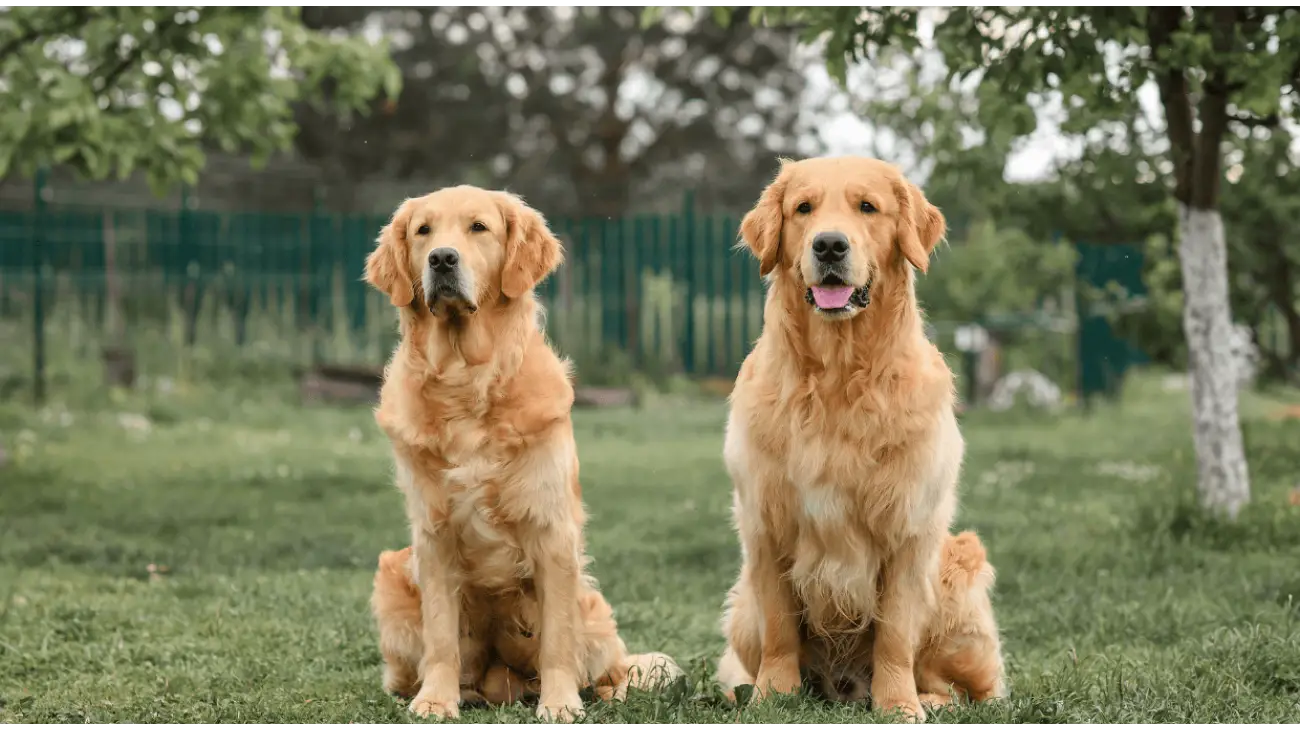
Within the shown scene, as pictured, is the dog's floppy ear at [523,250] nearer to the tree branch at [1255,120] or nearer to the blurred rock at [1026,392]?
the tree branch at [1255,120]

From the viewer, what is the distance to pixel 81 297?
1496 centimetres

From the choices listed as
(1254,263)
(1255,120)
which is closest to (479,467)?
(1255,120)

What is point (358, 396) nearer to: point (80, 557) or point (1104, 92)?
point (80, 557)

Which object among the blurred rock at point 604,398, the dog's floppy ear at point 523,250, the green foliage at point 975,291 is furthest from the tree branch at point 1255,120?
the blurred rock at point 604,398

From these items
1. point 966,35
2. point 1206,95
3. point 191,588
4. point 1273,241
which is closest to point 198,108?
point 191,588

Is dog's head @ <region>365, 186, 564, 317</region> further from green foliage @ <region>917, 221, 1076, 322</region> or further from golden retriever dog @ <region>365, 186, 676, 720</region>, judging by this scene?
green foliage @ <region>917, 221, 1076, 322</region>

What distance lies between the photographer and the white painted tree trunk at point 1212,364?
662cm

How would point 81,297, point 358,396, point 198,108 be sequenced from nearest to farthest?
point 198,108, point 358,396, point 81,297

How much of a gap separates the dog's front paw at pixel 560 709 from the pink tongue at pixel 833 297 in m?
1.36

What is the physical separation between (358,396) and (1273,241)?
28.1 ft

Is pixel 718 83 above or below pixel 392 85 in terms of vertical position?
above

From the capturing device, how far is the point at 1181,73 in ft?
20.3

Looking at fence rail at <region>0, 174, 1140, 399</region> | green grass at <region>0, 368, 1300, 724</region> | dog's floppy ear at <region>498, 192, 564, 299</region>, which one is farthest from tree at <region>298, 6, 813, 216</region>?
dog's floppy ear at <region>498, 192, 564, 299</region>

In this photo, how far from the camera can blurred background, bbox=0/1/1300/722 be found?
4.89 meters
